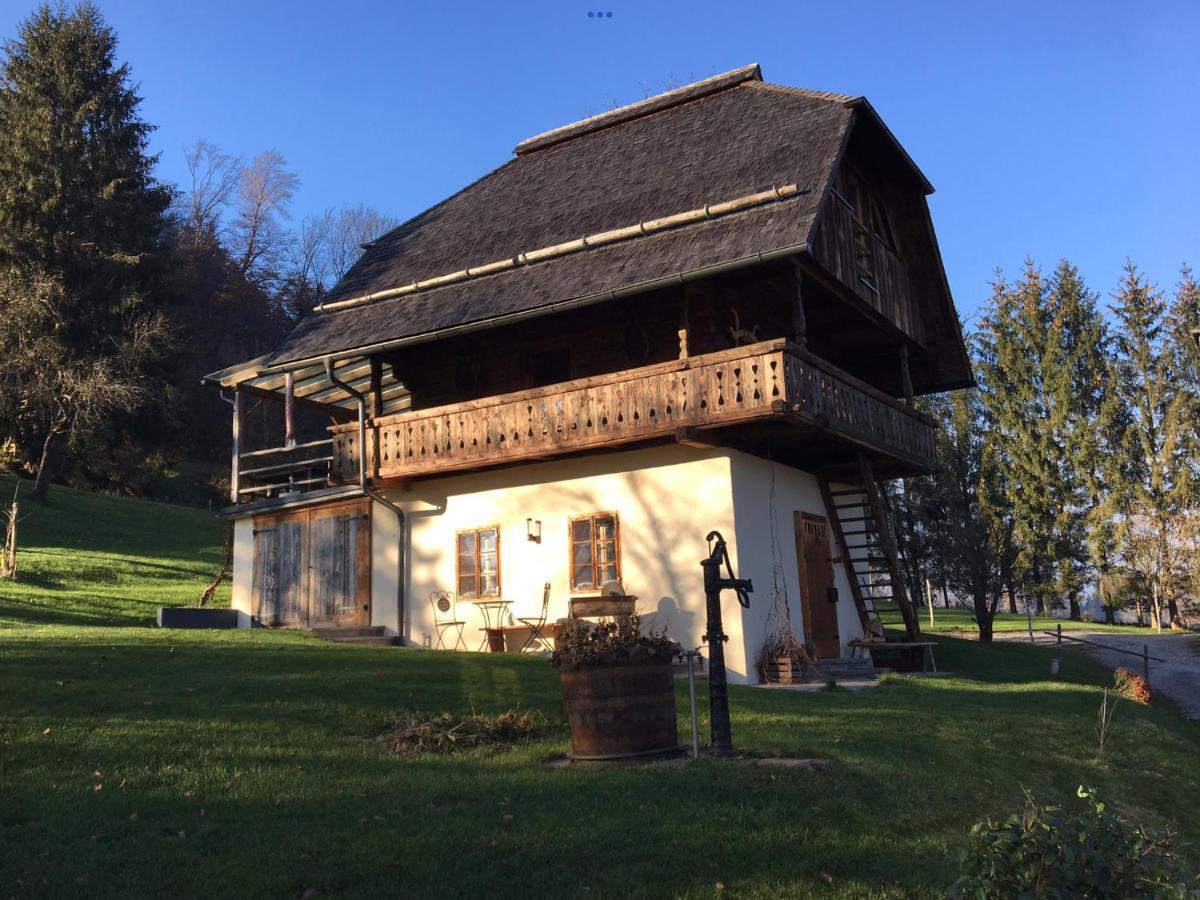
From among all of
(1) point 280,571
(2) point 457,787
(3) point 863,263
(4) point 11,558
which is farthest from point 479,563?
A: (4) point 11,558

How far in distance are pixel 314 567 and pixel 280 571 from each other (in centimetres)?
103

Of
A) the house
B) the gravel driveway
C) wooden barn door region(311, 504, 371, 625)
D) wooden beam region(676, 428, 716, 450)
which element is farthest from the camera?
the gravel driveway

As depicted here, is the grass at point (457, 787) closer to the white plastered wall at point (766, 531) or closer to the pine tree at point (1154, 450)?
the white plastered wall at point (766, 531)

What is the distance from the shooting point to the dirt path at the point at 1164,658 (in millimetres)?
20598

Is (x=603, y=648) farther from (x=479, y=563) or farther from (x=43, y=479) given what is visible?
(x=43, y=479)

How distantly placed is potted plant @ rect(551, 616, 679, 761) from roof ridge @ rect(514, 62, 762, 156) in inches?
689

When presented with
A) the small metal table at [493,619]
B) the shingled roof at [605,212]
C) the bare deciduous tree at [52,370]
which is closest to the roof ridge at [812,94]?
the shingled roof at [605,212]

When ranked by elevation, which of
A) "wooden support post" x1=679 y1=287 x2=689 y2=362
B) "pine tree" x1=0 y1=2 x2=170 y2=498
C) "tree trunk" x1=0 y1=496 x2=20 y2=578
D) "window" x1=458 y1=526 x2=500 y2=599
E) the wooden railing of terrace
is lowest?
"window" x1=458 y1=526 x2=500 y2=599

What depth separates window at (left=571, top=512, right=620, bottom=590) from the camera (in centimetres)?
1758

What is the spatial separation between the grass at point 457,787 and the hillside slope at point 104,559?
7848mm

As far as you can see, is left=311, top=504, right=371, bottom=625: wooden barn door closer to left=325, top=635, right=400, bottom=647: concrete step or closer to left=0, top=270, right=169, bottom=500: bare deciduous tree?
left=325, top=635, right=400, bottom=647: concrete step

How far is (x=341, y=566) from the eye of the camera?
20625 mm

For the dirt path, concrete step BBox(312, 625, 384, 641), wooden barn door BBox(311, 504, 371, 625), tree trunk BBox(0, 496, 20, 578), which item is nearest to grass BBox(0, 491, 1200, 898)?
concrete step BBox(312, 625, 384, 641)

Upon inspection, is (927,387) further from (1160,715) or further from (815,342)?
(1160,715)
